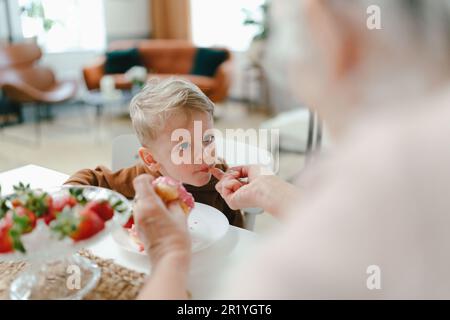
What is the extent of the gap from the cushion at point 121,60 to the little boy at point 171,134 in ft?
15.1

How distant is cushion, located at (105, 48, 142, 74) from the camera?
226 inches

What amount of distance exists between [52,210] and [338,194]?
1.81 feet

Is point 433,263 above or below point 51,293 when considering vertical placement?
above

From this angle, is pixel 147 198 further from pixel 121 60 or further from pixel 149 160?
pixel 121 60

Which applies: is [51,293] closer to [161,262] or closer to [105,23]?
[161,262]

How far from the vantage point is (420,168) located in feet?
1.55

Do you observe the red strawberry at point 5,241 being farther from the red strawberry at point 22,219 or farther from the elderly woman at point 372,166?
the elderly woman at point 372,166

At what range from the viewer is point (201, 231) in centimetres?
108

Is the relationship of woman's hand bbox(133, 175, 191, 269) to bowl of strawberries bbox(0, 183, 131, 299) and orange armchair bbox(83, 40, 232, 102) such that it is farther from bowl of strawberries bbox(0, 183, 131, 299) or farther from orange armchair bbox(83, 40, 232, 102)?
orange armchair bbox(83, 40, 232, 102)

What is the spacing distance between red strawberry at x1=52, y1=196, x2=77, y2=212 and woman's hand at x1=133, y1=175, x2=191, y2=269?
15 cm

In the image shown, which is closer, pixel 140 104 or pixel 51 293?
pixel 51 293

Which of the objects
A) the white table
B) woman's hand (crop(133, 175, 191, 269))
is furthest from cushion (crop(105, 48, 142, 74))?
woman's hand (crop(133, 175, 191, 269))

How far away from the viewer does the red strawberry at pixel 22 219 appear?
76cm
